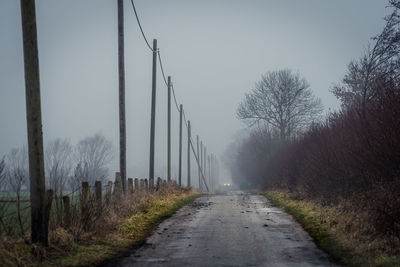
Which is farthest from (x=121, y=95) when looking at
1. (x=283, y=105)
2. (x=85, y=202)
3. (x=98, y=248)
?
(x=283, y=105)

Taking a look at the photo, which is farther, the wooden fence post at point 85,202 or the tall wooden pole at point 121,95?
the tall wooden pole at point 121,95

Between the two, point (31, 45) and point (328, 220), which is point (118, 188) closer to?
point (328, 220)

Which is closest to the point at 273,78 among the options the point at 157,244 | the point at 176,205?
the point at 176,205

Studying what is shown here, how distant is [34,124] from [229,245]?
4789 mm

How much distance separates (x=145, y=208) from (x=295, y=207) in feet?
19.4

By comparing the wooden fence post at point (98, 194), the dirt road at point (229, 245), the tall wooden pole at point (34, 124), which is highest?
the tall wooden pole at point (34, 124)

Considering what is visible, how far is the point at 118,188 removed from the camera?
1723 cm

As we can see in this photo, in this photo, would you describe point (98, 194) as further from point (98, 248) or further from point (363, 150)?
point (363, 150)

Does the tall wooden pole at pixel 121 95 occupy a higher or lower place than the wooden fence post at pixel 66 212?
higher

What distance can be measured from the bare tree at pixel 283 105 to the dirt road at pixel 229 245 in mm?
32508

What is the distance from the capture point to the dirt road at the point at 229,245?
920cm

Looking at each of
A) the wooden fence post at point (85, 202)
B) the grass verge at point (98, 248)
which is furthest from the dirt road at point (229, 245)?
the wooden fence post at point (85, 202)

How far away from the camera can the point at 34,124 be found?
9.54m

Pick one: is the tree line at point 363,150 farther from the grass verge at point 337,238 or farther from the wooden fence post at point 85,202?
the wooden fence post at point 85,202
